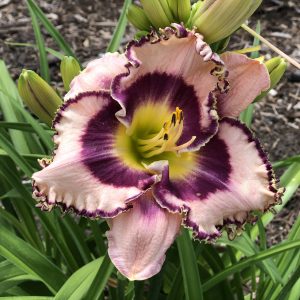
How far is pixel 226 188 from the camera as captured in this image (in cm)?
90

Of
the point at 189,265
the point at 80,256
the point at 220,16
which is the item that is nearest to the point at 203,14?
the point at 220,16

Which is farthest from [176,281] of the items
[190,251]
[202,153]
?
[202,153]

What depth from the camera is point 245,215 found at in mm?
887

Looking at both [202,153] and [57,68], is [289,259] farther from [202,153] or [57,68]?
[57,68]

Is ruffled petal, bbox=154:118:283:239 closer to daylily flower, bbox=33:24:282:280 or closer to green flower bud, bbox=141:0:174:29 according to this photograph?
daylily flower, bbox=33:24:282:280

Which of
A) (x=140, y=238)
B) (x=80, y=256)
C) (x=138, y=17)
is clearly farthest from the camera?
(x=80, y=256)

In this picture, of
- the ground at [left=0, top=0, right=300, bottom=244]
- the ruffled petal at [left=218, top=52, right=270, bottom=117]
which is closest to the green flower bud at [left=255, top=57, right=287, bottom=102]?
the ruffled petal at [left=218, top=52, right=270, bottom=117]

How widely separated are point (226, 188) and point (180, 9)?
26 centimetres

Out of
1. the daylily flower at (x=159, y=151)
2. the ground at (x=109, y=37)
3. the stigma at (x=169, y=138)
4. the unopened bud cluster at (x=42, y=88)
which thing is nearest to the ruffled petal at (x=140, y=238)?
the daylily flower at (x=159, y=151)

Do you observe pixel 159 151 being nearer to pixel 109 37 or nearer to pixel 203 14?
pixel 203 14

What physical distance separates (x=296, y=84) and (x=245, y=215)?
1.67 meters

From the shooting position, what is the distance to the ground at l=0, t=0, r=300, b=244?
7.54ft

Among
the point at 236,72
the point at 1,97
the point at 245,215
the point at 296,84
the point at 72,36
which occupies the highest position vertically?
the point at 236,72

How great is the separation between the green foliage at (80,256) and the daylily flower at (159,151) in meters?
0.18
